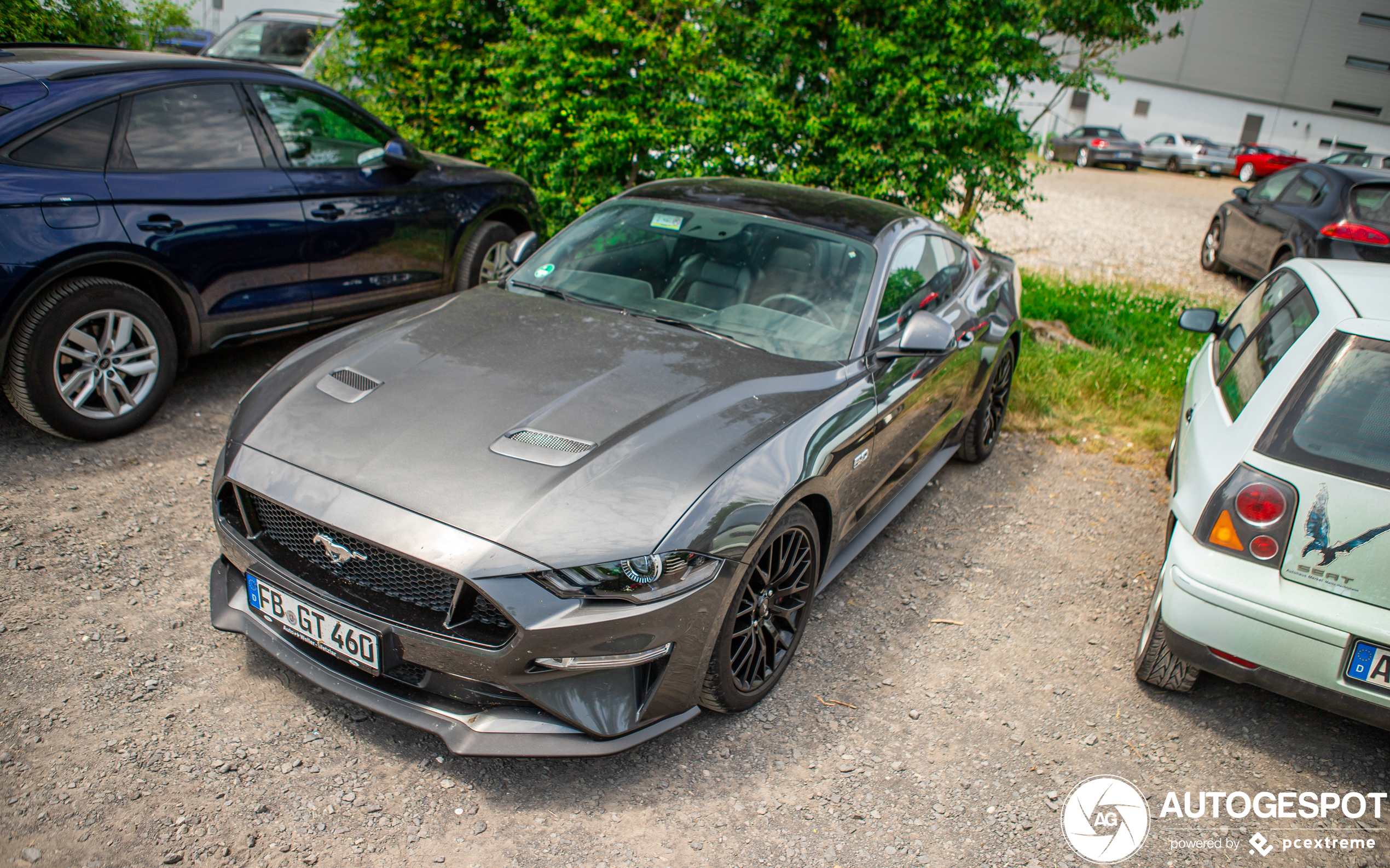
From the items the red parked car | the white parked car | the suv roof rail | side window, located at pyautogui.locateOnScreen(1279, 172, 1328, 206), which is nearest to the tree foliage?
the suv roof rail

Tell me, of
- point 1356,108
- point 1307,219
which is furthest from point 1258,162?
point 1307,219

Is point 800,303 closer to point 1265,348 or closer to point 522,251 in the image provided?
point 522,251

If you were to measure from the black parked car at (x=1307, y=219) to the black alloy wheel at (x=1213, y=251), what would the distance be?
4.0 inches

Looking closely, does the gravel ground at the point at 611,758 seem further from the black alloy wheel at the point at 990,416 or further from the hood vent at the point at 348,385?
the black alloy wheel at the point at 990,416

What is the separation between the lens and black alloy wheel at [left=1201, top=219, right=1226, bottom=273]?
10844mm

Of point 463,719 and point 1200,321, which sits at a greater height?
point 1200,321

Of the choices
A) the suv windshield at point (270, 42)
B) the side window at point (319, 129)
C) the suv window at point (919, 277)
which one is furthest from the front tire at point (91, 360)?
the suv windshield at point (270, 42)

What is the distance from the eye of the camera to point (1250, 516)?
286cm

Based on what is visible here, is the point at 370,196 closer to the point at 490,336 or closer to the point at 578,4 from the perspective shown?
the point at 490,336

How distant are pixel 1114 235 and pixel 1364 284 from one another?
11184 millimetres

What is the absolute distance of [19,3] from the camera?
19.7 ft

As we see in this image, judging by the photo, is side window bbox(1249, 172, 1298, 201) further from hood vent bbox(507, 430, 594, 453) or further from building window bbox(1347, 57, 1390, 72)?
building window bbox(1347, 57, 1390, 72)

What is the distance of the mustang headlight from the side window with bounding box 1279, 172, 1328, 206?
932 cm

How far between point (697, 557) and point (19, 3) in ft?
21.9
